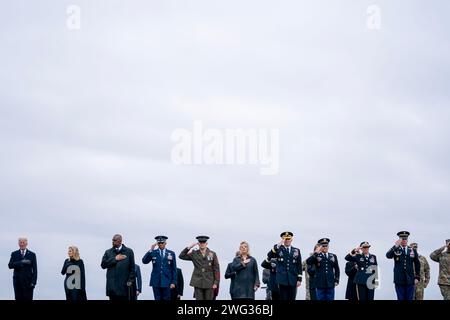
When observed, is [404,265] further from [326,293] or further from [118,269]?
[118,269]

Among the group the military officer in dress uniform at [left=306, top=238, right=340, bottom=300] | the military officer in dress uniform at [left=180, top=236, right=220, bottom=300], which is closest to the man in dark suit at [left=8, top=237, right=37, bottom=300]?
the military officer in dress uniform at [left=180, top=236, right=220, bottom=300]

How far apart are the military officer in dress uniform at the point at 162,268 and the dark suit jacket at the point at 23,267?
4.44 meters

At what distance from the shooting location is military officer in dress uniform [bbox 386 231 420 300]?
114 feet

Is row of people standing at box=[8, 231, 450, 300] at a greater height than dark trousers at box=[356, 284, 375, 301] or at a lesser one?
greater

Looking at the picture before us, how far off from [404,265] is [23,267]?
13.4m

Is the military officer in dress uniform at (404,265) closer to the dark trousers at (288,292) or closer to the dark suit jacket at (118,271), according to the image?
the dark trousers at (288,292)

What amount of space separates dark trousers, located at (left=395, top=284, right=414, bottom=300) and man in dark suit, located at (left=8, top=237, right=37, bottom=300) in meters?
12.9

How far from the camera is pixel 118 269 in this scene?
32.0 meters

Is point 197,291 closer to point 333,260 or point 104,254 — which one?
point 104,254

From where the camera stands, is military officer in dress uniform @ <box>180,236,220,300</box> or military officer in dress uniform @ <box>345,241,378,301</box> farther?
military officer in dress uniform @ <box>345,241,378,301</box>

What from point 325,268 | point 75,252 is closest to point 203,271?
point 75,252

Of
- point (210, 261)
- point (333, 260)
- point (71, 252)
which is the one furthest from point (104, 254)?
point (333, 260)

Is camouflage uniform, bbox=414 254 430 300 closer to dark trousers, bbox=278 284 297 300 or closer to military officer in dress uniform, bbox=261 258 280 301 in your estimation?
military officer in dress uniform, bbox=261 258 280 301

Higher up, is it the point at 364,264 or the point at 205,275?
the point at 364,264
